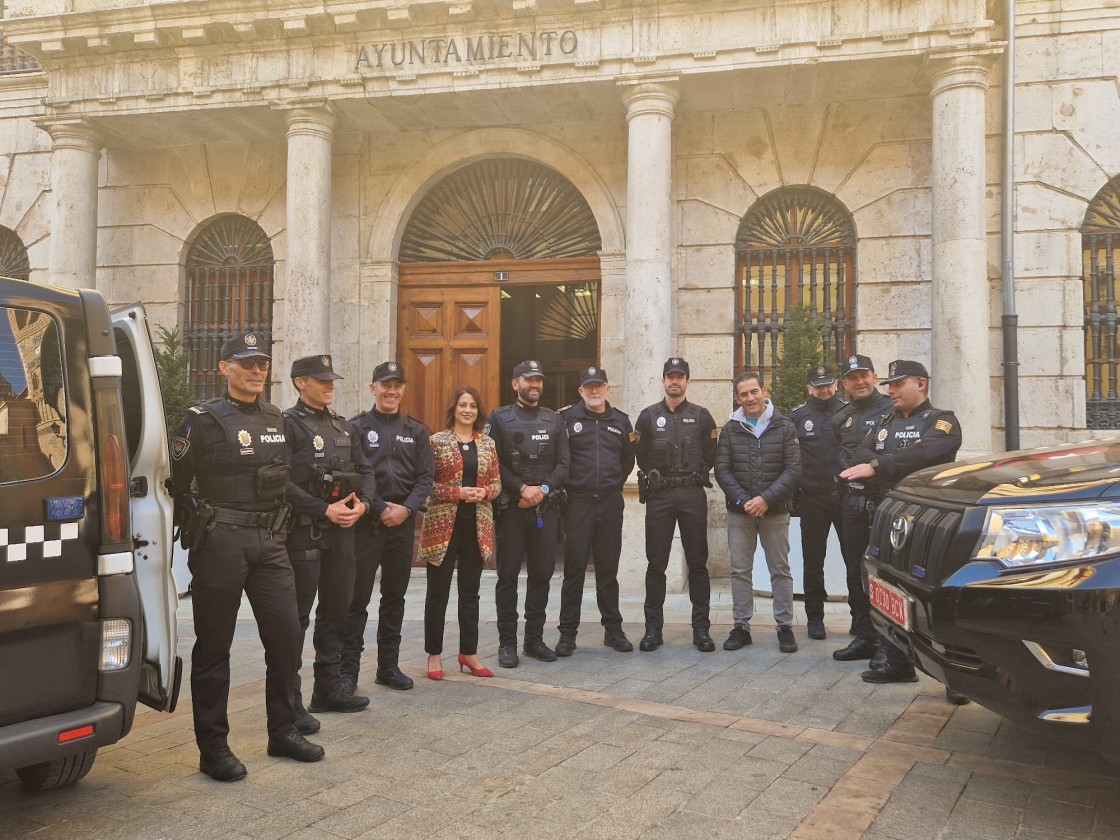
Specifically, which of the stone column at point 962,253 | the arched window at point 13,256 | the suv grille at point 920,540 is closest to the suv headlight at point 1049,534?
the suv grille at point 920,540

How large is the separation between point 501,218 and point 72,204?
5.08 meters

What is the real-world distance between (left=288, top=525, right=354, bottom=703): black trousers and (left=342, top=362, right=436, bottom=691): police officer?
0.25 meters

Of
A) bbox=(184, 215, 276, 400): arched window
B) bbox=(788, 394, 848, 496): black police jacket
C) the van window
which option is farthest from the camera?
bbox=(184, 215, 276, 400): arched window

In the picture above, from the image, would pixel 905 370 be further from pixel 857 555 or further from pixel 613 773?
pixel 613 773

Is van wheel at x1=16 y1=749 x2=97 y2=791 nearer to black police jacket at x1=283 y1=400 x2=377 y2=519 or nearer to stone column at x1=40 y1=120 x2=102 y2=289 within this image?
black police jacket at x1=283 y1=400 x2=377 y2=519

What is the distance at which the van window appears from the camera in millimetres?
2850

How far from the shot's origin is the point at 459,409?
543cm

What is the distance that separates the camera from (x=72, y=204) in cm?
1004

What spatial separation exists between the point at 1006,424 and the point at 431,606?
21.5ft

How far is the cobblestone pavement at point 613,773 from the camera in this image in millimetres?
3100

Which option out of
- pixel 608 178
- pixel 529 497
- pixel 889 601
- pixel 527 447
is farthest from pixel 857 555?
pixel 608 178

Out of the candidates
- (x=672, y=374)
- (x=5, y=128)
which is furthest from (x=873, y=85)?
(x=5, y=128)

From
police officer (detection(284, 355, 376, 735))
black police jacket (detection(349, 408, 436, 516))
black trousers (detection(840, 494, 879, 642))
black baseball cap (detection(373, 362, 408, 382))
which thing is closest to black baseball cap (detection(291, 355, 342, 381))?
police officer (detection(284, 355, 376, 735))

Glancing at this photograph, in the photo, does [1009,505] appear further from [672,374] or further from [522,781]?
[672,374]
